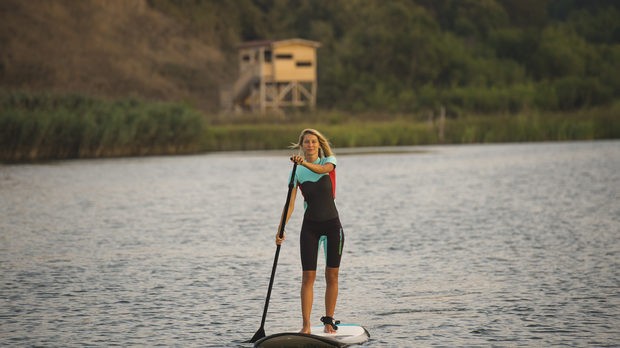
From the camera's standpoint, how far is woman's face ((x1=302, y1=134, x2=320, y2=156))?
11125 millimetres

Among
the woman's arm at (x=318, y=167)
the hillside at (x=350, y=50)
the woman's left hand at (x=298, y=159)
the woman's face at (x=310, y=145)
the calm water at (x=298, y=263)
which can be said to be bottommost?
the calm water at (x=298, y=263)

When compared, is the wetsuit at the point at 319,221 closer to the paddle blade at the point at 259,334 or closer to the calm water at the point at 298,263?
the paddle blade at the point at 259,334

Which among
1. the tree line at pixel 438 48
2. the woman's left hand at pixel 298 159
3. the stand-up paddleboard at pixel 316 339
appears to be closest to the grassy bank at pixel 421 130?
the tree line at pixel 438 48

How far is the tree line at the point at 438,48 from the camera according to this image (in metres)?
83.0

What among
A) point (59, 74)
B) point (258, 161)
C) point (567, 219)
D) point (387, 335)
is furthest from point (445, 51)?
point (387, 335)

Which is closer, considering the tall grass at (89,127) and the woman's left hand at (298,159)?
the woman's left hand at (298,159)

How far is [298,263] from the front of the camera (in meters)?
17.8

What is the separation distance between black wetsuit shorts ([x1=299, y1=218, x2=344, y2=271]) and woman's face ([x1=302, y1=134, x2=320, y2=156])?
2.17 feet

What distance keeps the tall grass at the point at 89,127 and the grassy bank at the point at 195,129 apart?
0.14ft

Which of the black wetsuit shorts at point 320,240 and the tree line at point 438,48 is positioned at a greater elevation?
the tree line at point 438,48

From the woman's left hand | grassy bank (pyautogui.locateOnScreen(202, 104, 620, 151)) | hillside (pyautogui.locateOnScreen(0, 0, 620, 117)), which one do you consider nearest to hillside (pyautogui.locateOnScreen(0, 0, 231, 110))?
hillside (pyautogui.locateOnScreen(0, 0, 620, 117))

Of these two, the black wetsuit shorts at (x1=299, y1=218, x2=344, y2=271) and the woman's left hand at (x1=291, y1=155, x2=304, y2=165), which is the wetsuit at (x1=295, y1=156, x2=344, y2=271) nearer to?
the black wetsuit shorts at (x1=299, y1=218, x2=344, y2=271)

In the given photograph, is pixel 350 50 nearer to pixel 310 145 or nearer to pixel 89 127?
pixel 89 127

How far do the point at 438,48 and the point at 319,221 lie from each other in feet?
269
